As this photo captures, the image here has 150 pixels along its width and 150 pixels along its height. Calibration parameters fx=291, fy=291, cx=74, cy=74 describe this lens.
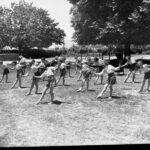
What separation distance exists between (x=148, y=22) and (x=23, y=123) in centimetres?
2774

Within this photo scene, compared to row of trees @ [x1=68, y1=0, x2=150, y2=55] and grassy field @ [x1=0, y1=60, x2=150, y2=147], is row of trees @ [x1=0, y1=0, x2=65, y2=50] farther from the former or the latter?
grassy field @ [x1=0, y1=60, x2=150, y2=147]

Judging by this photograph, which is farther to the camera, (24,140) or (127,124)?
(127,124)

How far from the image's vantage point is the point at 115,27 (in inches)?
1296

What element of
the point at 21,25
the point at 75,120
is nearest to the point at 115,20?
the point at 21,25

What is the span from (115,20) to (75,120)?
25.8m

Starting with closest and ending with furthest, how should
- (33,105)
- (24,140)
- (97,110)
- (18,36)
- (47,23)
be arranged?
(24,140) < (97,110) < (33,105) < (18,36) < (47,23)

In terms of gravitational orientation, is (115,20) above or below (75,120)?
above

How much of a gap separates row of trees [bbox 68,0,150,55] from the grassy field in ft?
66.0

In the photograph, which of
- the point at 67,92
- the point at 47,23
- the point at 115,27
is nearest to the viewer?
the point at 67,92

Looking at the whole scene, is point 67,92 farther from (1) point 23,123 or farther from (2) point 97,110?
(1) point 23,123

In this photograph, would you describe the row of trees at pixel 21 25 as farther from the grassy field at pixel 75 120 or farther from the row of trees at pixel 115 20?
the grassy field at pixel 75 120

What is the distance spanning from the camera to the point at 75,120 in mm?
8891

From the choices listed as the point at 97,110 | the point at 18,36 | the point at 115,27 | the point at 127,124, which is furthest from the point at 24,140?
the point at 18,36

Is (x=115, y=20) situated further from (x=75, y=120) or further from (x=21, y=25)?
(x=75, y=120)
